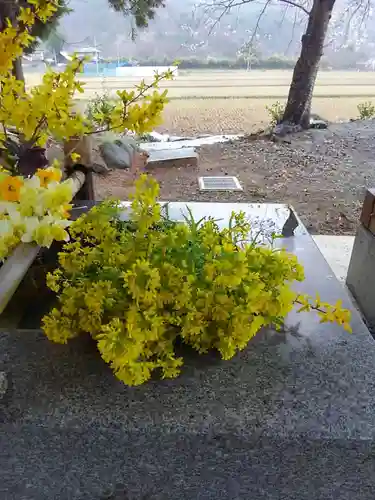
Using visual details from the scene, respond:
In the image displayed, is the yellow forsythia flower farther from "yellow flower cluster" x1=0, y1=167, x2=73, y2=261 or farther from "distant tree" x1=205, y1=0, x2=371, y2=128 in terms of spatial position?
"distant tree" x1=205, y1=0, x2=371, y2=128

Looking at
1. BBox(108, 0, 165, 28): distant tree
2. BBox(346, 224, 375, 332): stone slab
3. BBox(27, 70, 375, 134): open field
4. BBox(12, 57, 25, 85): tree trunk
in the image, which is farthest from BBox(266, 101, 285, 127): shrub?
BBox(12, 57, 25, 85): tree trunk

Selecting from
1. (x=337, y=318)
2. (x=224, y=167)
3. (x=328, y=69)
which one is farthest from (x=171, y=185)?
(x=337, y=318)

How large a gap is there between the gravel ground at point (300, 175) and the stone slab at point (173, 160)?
0.18ft

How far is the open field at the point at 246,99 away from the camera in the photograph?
4.80m

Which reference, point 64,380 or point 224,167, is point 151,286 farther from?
point 224,167

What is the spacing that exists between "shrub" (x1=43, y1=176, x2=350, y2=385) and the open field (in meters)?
4.37

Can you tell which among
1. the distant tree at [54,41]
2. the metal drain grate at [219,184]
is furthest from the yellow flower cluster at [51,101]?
the metal drain grate at [219,184]

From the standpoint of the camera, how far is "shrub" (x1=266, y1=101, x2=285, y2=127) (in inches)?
189

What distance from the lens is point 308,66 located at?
4316 millimetres

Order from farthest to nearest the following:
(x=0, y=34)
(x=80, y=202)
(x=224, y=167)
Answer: (x=224, y=167), (x=80, y=202), (x=0, y=34)

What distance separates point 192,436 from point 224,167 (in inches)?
135

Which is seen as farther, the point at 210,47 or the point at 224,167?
the point at 224,167

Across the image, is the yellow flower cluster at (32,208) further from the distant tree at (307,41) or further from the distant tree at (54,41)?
the distant tree at (307,41)

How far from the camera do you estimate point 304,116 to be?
4641mm
